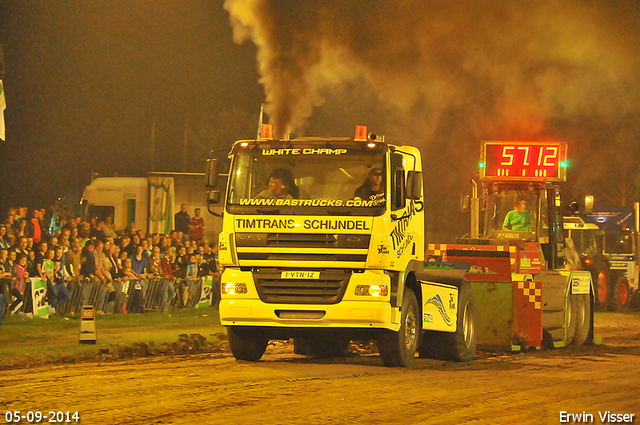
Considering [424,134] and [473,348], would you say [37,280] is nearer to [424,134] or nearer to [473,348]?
[473,348]

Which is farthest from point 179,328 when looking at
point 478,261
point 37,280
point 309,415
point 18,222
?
point 309,415

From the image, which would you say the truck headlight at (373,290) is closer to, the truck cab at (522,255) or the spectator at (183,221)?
the truck cab at (522,255)

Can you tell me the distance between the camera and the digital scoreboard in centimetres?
1775

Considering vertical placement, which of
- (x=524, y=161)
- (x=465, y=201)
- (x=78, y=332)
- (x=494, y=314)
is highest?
(x=524, y=161)

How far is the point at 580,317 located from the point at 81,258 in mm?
9886

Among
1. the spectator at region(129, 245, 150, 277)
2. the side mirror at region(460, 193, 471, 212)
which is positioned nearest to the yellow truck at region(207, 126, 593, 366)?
the side mirror at region(460, 193, 471, 212)

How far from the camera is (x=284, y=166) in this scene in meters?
12.8

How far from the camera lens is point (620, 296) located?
27828 millimetres

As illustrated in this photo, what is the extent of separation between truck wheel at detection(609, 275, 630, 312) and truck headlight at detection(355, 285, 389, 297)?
17383 mm

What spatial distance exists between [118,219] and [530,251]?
15499 mm

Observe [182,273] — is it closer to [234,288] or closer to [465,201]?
[465,201]

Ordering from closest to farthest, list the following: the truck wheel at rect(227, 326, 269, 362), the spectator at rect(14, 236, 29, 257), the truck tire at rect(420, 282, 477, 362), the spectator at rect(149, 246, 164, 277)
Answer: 1. the truck wheel at rect(227, 326, 269, 362)
2. the truck tire at rect(420, 282, 477, 362)
3. the spectator at rect(14, 236, 29, 257)
4. the spectator at rect(149, 246, 164, 277)

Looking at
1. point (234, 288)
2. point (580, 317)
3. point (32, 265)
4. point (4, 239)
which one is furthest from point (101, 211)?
point (234, 288)

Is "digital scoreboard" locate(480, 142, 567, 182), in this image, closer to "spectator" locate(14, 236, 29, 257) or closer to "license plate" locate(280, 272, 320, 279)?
"license plate" locate(280, 272, 320, 279)
